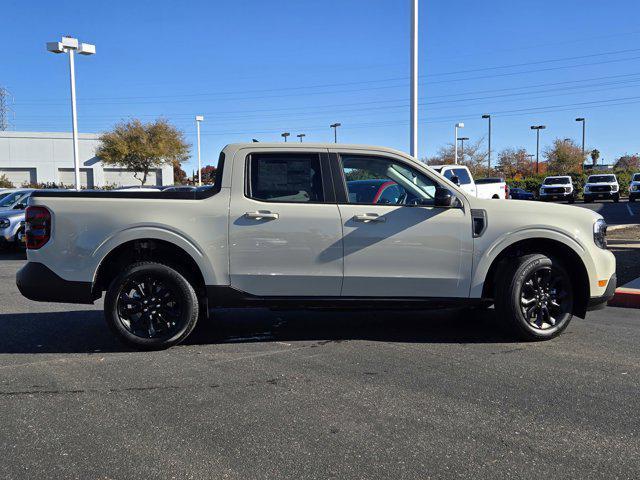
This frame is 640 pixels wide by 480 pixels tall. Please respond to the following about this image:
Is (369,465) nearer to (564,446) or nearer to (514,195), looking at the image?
(564,446)

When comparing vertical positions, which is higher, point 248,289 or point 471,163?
point 471,163

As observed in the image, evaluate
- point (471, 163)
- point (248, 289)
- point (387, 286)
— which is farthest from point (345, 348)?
point (471, 163)

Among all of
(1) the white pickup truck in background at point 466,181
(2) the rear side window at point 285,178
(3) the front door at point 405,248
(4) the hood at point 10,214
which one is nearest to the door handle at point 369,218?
(3) the front door at point 405,248

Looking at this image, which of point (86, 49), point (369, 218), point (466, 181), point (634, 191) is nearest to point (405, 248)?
point (369, 218)

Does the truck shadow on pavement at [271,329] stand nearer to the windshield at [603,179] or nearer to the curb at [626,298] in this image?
the curb at [626,298]

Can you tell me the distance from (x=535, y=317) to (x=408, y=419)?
2.38 metres

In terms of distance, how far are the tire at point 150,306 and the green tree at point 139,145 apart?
4000cm

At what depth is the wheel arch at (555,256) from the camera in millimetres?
5352

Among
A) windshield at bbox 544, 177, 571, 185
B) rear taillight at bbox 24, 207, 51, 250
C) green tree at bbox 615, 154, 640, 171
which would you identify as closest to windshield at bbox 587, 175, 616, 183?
windshield at bbox 544, 177, 571, 185

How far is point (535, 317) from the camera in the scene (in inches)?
214

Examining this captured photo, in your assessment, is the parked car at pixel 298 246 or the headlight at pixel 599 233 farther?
the headlight at pixel 599 233

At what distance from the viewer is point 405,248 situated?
5.15 metres

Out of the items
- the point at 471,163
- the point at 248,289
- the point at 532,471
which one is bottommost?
the point at 532,471

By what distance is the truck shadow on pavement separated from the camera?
18.3ft
